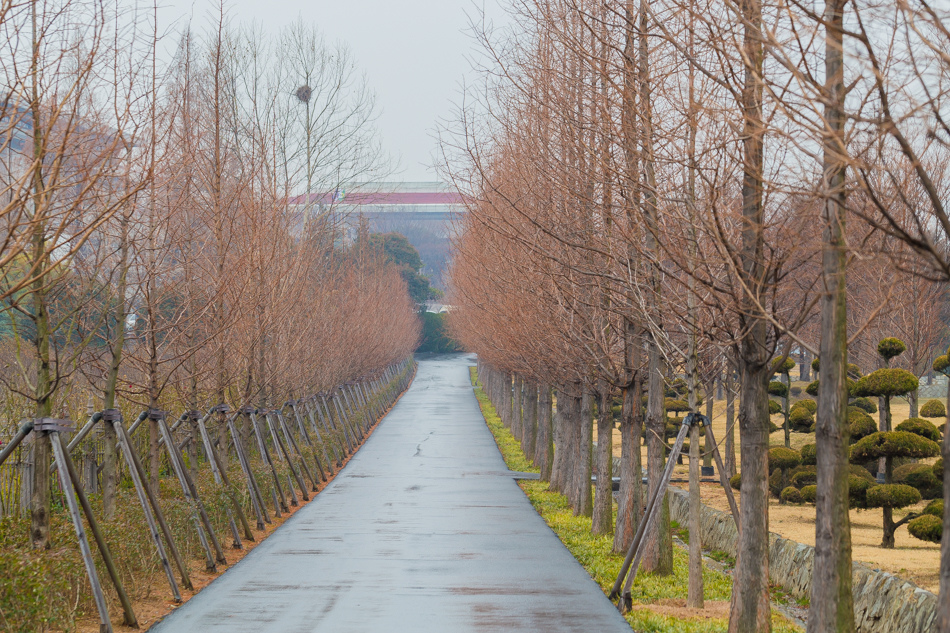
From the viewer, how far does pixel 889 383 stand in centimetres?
1853

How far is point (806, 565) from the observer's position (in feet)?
42.9

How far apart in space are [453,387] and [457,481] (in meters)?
43.3

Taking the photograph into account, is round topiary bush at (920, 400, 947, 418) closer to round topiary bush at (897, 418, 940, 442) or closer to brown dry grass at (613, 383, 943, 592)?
brown dry grass at (613, 383, 943, 592)

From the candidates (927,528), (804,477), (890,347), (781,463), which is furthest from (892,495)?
(890,347)

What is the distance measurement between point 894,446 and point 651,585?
6341 mm

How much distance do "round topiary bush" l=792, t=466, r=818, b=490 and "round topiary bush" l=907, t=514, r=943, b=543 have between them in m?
5.90

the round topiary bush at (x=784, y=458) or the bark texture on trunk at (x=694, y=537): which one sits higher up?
the bark texture on trunk at (x=694, y=537)

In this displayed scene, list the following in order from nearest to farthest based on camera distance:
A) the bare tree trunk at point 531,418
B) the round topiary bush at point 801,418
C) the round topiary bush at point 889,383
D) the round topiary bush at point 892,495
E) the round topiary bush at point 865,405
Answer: the round topiary bush at point 892,495
the round topiary bush at point 889,383
the round topiary bush at point 801,418
the bare tree trunk at point 531,418
the round topiary bush at point 865,405

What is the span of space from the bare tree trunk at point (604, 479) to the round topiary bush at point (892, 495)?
160 inches

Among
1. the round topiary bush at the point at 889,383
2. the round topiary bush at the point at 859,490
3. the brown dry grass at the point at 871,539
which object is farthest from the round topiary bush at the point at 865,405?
the round topiary bush at the point at 859,490

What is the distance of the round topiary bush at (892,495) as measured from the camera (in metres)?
15.5

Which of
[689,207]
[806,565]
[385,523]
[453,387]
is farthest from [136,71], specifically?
[453,387]

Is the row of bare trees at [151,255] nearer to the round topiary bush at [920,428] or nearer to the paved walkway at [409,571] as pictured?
the paved walkway at [409,571]

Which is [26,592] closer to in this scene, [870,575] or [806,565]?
[870,575]
